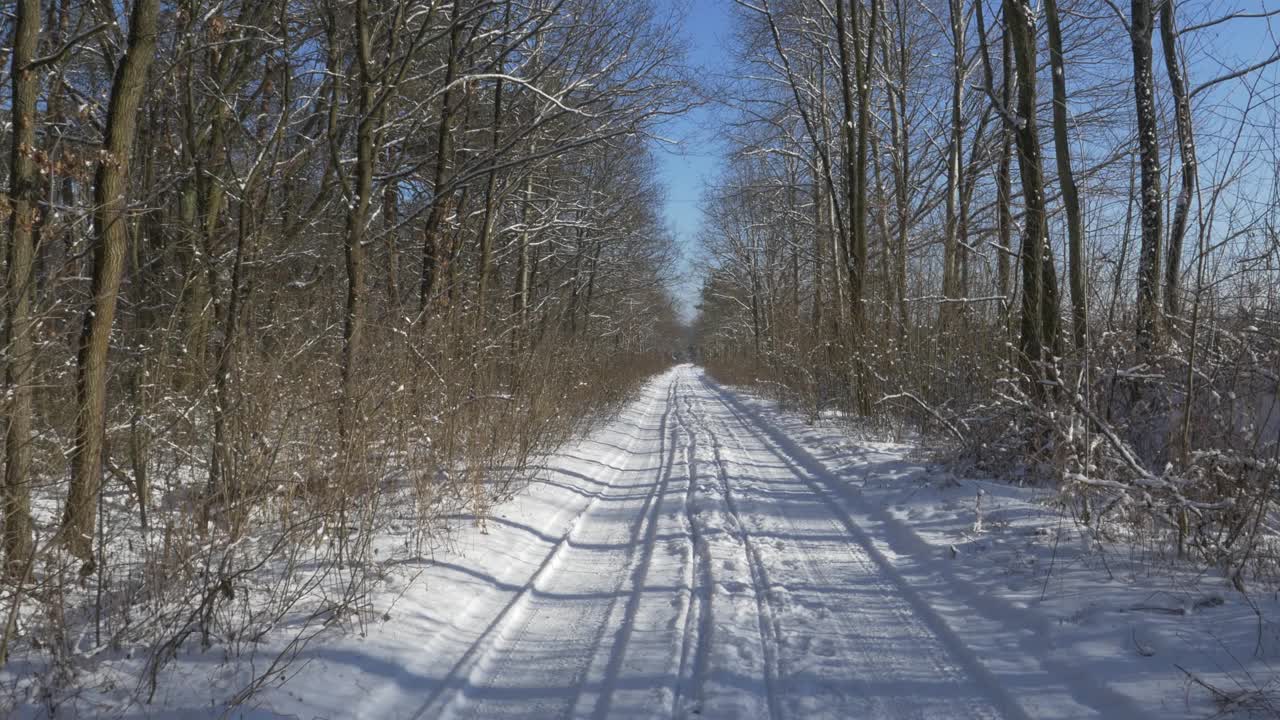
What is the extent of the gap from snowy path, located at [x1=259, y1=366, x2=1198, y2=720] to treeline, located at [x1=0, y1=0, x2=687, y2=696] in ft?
2.44

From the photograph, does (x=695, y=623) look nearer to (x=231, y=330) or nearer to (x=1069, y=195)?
(x=231, y=330)

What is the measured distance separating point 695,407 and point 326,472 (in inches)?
696

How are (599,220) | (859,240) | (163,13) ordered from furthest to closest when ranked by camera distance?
1. (599,220)
2. (859,240)
3. (163,13)

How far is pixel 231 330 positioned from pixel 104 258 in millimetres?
1082

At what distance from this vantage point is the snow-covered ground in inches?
126

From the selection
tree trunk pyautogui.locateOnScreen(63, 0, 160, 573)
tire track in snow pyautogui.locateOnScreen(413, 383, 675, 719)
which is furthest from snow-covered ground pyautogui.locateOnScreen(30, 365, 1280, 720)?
tree trunk pyautogui.locateOnScreen(63, 0, 160, 573)

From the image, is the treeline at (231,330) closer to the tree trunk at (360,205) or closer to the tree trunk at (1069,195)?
the tree trunk at (360,205)

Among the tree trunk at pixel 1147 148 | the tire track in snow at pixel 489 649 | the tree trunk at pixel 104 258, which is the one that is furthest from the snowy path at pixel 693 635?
the tree trunk at pixel 1147 148

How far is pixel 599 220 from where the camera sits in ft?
65.9

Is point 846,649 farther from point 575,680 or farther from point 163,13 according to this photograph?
point 163,13

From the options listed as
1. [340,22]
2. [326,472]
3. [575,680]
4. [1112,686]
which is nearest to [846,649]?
[1112,686]

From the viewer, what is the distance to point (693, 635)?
155 inches

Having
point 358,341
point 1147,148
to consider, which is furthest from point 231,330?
point 1147,148

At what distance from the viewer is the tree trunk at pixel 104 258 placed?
13.3ft
